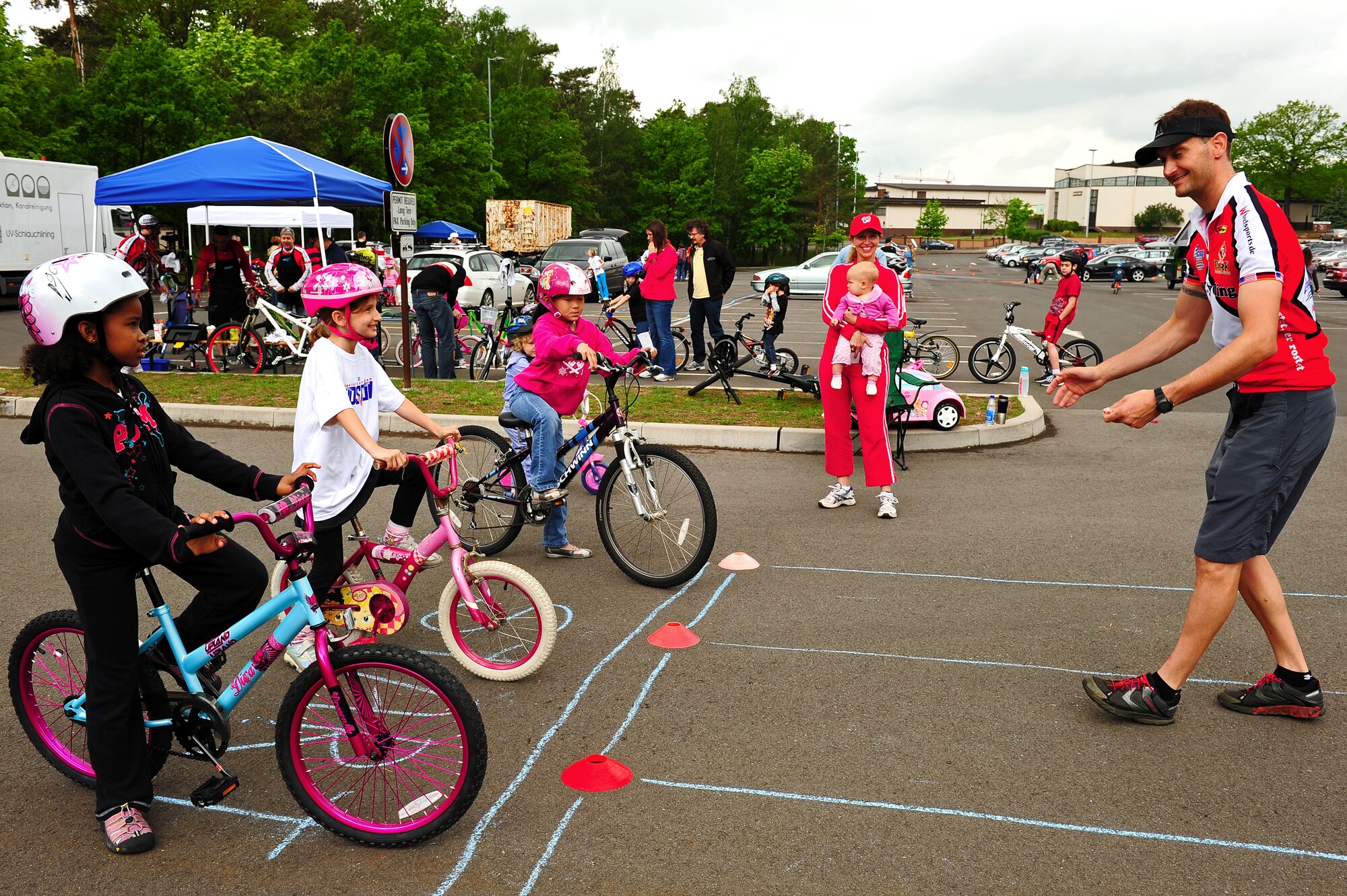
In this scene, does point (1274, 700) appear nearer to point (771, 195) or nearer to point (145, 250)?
point (145, 250)

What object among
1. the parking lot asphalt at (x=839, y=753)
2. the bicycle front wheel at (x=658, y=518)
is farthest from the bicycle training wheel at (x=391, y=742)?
the bicycle front wheel at (x=658, y=518)

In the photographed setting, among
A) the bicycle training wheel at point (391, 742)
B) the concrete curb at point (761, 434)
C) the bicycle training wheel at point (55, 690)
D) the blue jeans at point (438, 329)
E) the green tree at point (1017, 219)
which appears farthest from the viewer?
the green tree at point (1017, 219)

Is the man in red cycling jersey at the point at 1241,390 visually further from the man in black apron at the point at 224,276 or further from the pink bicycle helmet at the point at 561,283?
the man in black apron at the point at 224,276

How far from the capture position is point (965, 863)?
3.11 meters

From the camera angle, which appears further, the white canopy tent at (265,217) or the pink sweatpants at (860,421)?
the white canopy tent at (265,217)

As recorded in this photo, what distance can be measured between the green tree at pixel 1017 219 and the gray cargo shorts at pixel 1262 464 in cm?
14937

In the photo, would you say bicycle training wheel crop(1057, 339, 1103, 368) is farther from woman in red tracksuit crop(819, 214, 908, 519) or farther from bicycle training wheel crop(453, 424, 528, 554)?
bicycle training wheel crop(453, 424, 528, 554)

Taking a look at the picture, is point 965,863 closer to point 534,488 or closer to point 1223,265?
point 1223,265

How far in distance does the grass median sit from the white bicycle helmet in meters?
6.78

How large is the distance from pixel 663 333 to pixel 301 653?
32.1ft

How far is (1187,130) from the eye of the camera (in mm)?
3807

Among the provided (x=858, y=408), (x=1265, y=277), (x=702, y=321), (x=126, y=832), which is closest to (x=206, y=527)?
(x=126, y=832)

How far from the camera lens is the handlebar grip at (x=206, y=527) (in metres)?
2.78

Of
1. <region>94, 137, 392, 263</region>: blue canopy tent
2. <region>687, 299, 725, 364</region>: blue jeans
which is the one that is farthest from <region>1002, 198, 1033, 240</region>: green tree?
<region>94, 137, 392, 263</region>: blue canopy tent
